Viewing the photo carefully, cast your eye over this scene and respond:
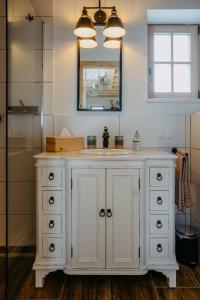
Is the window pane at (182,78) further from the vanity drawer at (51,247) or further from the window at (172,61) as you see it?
the vanity drawer at (51,247)

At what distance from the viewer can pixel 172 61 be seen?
2225 mm

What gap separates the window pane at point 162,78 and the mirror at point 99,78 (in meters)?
0.36

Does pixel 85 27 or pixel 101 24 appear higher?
pixel 101 24

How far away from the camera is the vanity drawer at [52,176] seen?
164cm

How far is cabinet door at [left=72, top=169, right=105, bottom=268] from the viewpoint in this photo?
1631 millimetres

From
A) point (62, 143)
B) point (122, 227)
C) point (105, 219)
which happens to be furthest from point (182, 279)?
point (62, 143)

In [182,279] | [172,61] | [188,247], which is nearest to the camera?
[182,279]

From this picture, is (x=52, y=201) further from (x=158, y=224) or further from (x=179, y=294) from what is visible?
(x=179, y=294)

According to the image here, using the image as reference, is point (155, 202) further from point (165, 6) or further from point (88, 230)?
point (165, 6)

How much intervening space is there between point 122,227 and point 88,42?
1410 mm

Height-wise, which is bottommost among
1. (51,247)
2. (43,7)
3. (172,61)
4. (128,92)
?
(51,247)

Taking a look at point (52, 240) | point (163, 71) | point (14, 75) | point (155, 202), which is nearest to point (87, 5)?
point (163, 71)

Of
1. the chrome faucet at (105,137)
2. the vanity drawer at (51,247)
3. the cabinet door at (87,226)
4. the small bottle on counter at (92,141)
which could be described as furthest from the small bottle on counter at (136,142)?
the vanity drawer at (51,247)

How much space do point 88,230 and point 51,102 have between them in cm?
108
